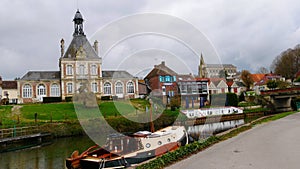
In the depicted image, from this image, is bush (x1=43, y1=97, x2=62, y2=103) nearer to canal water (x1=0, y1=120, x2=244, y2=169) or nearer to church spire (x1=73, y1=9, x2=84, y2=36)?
church spire (x1=73, y1=9, x2=84, y2=36)

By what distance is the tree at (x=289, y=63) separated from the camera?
84.7 metres

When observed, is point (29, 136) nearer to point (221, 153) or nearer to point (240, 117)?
point (221, 153)

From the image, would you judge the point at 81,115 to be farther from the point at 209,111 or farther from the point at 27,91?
the point at 27,91

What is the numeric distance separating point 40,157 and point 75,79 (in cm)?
3543

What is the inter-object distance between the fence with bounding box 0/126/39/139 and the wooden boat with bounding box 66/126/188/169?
56.0ft

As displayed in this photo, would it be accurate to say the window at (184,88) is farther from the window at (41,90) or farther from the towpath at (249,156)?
the towpath at (249,156)

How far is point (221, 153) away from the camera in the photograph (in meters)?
12.6

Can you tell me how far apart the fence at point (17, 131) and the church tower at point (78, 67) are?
904 inches

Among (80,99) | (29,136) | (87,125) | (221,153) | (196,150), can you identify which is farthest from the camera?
(80,99)

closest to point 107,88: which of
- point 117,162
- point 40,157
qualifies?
point 40,157

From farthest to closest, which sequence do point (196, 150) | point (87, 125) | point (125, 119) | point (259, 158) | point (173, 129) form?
point (125, 119) → point (87, 125) → point (173, 129) → point (196, 150) → point (259, 158)

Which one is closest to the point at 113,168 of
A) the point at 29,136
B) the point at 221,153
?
the point at 221,153

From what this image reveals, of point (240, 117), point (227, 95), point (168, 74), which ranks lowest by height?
point (240, 117)

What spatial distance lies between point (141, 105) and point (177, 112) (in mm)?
5926
